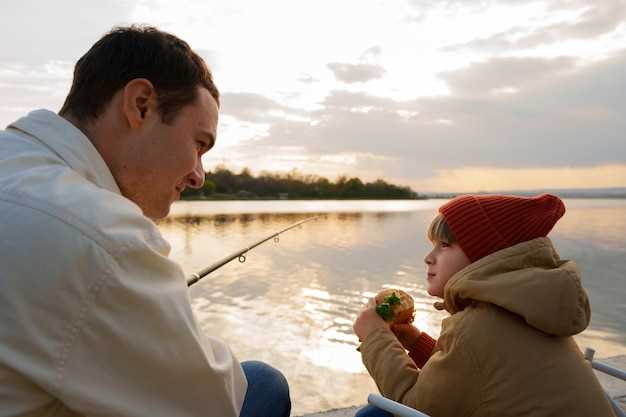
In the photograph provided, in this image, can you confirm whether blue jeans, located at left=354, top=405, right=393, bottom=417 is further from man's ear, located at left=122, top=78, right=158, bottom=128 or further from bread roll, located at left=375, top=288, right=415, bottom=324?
man's ear, located at left=122, top=78, right=158, bottom=128

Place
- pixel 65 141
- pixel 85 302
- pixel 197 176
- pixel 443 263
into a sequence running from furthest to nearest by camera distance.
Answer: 1. pixel 443 263
2. pixel 197 176
3. pixel 65 141
4. pixel 85 302

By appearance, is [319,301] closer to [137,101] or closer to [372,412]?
[372,412]

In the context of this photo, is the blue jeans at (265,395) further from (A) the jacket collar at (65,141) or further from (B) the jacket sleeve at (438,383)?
(A) the jacket collar at (65,141)

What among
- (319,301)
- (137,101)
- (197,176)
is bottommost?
(319,301)

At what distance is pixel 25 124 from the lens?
101cm

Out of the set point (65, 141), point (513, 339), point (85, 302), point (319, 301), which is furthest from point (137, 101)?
point (319, 301)

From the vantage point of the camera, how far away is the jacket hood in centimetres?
145

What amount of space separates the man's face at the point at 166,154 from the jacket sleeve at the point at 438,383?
86cm

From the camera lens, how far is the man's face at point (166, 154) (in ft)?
3.94

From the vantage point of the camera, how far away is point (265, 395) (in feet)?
4.94

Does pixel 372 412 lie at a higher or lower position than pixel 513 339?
lower

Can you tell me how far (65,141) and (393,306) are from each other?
4.38ft

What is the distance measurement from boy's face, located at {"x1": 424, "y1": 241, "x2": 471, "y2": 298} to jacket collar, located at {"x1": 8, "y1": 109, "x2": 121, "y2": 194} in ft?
3.99

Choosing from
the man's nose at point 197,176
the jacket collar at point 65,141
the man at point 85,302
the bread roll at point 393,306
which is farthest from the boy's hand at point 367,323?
the jacket collar at point 65,141
